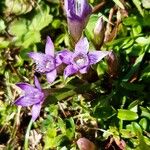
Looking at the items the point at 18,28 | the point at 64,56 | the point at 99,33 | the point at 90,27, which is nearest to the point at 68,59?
the point at 64,56

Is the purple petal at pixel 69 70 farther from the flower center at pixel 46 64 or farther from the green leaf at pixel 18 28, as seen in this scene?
the green leaf at pixel 18 28

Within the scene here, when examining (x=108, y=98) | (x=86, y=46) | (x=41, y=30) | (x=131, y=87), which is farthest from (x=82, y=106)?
(x=41, y=30)

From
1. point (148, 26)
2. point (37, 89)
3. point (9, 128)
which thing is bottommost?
point (9, 128)

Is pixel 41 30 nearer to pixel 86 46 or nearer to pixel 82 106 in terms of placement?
pixel 82 106

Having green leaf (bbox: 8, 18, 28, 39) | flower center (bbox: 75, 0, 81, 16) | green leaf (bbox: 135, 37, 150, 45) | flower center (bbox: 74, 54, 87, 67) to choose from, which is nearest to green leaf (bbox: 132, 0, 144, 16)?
green leaf (bbox: 135, 37, 150, 45)

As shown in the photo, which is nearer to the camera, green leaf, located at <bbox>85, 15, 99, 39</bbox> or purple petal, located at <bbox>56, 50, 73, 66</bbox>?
purple petal, located at <bbox>56, 50, 73, 66</bbox>

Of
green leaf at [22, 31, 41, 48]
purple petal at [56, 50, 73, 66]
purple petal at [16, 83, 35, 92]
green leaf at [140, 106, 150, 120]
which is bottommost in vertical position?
green leaf at [140, 106, 150, 120]

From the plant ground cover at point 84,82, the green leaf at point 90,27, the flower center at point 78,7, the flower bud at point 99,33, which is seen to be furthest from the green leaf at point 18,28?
the flower center at point 78,7

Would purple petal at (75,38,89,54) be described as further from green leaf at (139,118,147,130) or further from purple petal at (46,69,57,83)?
green leaf at (139,118,147,130)

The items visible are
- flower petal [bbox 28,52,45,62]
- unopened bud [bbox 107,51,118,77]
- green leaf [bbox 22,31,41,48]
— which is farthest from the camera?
green leaf [bbox 22,31,41,48]
